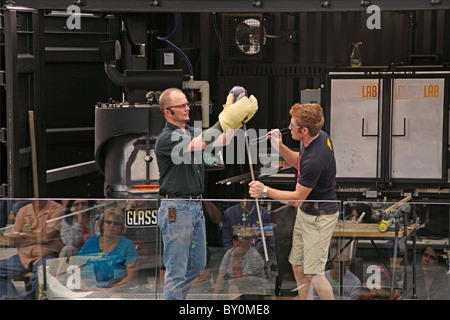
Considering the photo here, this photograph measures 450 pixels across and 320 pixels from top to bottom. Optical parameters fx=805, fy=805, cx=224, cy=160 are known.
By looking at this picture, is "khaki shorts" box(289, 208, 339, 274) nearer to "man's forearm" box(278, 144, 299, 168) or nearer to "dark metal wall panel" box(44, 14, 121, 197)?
"man's forearm" box(278, 144, 299, 168)

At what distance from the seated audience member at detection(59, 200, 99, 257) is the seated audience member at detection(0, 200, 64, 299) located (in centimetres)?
6

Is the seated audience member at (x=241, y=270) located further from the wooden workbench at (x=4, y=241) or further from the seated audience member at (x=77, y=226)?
the wooden workbench at (x=4, y=241)

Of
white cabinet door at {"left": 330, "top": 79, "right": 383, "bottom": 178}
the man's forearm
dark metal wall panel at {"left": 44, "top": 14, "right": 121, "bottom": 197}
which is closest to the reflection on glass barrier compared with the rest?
the man's forearm

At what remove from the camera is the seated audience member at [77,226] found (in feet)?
22.7

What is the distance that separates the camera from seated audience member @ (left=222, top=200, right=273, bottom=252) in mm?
6758

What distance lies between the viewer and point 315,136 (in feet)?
22.2

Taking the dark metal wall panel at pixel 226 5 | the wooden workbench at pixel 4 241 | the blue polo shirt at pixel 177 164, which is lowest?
the wooden workbench at pixel 4 241

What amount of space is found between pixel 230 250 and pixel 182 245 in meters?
0.44

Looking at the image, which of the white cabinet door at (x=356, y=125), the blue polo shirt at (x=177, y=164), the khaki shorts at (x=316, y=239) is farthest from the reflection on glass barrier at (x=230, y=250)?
the white cabinet door at (x=356, y=125)

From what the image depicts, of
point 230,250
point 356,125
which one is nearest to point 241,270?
point 230,250

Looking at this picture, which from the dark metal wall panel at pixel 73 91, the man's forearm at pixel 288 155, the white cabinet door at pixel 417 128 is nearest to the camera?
the man's forearm at pixel 288 155

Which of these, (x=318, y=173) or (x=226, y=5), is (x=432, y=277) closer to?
(x=318, y=173)

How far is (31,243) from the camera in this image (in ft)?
23.1
